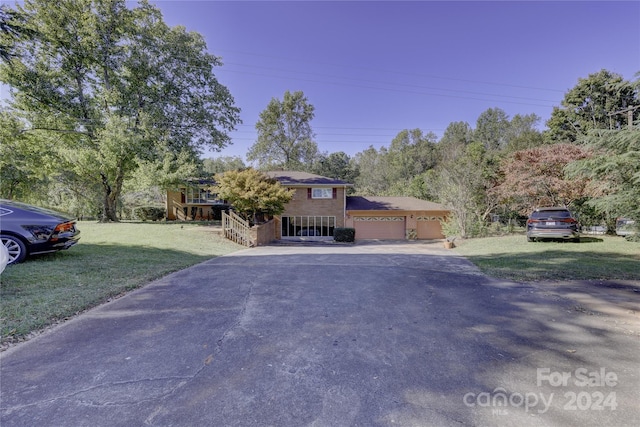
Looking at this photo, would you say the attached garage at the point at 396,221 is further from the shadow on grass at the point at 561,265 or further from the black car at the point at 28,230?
the black car at the point at 28,230

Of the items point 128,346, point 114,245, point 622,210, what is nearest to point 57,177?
point 114,245

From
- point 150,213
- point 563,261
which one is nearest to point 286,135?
point 150,213

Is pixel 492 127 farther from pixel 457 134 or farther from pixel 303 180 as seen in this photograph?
pixel 303 180

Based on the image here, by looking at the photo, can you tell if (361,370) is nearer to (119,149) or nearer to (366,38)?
(366,38)

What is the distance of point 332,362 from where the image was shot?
9.46ft

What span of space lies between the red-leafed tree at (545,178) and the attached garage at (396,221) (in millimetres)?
5138

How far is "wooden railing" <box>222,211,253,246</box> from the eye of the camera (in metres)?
14.5

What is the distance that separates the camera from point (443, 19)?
13.1 metres

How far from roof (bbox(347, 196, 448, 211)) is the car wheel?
58.8ft

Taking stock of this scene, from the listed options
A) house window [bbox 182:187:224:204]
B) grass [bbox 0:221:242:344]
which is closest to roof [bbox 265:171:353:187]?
house window [bbox 182:187:224:204]

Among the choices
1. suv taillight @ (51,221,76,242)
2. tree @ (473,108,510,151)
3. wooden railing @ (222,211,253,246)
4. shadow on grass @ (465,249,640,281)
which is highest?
tree @ (473,108,510,151)

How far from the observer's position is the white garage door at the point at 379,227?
21.7m

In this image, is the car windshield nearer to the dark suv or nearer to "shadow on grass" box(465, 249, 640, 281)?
the dark suv

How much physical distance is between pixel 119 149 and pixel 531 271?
2177 centimetres
